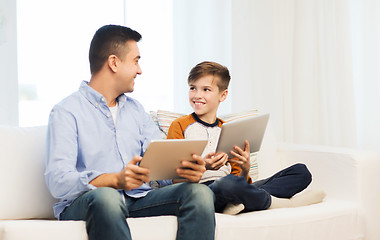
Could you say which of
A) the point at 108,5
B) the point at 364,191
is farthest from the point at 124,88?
the point at 108,5

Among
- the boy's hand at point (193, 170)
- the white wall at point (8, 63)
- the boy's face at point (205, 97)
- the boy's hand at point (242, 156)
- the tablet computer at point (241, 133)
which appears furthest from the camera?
the white wall at point (8, 63)

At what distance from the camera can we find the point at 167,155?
1.55 meters

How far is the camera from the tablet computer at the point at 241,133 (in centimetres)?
174

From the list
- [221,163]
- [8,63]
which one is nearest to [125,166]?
[221,163]

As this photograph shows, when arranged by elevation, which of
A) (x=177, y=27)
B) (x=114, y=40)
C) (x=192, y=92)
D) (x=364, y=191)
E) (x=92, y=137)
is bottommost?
(x=364, y=191)

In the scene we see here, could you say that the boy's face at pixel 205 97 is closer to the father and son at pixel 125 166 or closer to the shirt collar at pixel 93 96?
the father and son at pixel 125 166

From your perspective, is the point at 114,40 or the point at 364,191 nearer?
the point at 114,40

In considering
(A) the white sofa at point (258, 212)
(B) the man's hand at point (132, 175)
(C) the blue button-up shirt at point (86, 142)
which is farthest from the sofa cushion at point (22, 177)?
(B) the man's hand at point (132, 175)

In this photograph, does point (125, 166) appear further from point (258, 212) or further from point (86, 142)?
point (258, 212)

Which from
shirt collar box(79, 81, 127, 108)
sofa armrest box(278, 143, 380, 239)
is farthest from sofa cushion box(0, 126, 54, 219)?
sofa armrest box(278, 143, 380, 239)

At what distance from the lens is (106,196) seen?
1477 millimetres

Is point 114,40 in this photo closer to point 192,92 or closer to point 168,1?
point 192,92

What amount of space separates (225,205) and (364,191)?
2.14ft

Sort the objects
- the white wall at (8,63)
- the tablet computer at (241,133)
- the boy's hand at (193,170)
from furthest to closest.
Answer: the white wall at (8,63)
the tablet computer at (241,133)
the boy's hand at (193,170)
